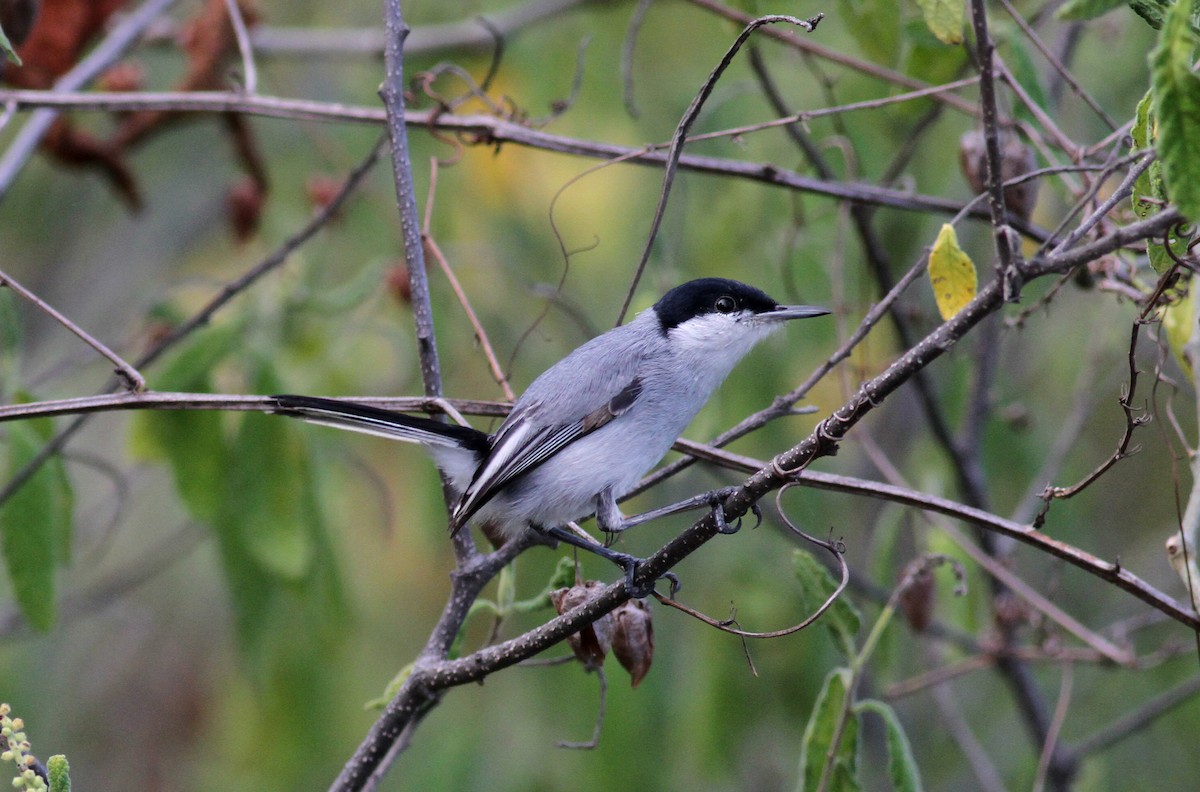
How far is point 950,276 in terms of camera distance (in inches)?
73.6

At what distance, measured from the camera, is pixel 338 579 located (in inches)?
120

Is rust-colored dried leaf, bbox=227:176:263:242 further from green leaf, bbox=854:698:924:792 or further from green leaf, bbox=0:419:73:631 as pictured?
green leaf, bbox=854:698:924:792

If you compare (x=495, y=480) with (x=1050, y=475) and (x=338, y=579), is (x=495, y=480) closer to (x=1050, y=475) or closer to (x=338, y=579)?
(x=338, y=579)

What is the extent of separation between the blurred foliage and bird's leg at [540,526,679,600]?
0.18 metres

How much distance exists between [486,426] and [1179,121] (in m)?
3.33

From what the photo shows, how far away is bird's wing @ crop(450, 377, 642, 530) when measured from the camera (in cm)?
235

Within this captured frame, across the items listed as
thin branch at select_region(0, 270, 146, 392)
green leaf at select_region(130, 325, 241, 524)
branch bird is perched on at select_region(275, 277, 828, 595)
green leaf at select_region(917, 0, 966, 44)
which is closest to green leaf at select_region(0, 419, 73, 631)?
green leaf at select_region(130, 325, 241, 524)

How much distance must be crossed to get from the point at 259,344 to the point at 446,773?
1.57m

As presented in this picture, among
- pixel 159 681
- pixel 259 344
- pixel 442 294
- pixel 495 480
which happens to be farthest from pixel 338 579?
pixel 159 681

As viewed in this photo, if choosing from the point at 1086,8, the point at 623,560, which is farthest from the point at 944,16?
the point at 623,560

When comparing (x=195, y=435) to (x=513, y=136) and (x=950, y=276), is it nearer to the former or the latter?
(x=513, y=136)

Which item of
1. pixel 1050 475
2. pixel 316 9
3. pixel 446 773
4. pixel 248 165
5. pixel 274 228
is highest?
pixel 316 9

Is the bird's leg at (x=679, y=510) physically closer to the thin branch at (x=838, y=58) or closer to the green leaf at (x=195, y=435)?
the green leaf at (x=195, y=435)

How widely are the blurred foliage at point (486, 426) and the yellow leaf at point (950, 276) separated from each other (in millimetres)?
284
